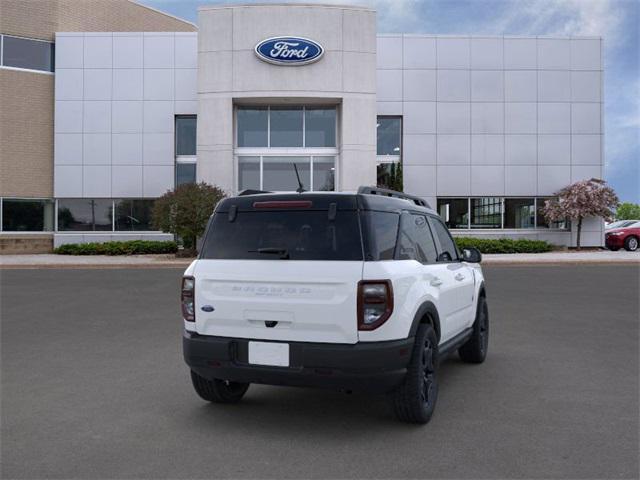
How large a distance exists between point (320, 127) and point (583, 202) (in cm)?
1210

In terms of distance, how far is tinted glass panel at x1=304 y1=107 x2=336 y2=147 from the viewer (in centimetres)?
2555

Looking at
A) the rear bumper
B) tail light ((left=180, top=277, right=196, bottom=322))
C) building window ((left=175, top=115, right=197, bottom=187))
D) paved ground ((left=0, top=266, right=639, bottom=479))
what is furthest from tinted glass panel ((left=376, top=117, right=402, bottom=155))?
the rear bumper

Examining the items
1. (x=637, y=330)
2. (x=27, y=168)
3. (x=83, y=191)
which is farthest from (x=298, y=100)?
(x=637, y=330)

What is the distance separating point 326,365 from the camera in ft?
13.2

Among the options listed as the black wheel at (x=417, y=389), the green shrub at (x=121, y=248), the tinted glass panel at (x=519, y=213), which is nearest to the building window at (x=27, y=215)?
the green shrub at (x=121, y=248)

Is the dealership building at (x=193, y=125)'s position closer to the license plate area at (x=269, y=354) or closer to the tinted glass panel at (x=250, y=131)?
the tinted glass panel at (x=250, y=131)

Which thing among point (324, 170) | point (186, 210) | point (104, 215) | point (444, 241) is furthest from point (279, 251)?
point (104, 215)

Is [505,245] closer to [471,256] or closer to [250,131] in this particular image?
[250,131]

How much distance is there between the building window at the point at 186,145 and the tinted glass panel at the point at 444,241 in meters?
22.5

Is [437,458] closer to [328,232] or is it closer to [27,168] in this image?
[328,232]

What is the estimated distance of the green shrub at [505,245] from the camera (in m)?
24.5

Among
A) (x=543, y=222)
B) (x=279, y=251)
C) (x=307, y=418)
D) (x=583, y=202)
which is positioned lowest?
(x=307, y=418)

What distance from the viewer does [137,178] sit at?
1067 inches

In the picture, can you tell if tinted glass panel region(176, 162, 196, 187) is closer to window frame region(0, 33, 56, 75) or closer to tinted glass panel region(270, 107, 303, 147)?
tinted glass panel region(270, 107, 303, 147)
